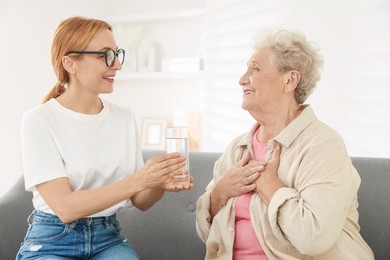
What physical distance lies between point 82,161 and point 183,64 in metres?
2.35

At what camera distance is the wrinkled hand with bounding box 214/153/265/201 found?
5.98ft

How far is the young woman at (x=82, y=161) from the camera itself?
5.85 feet

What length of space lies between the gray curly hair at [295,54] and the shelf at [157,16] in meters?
2.28

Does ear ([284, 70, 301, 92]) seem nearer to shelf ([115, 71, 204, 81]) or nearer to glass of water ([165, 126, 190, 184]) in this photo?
glass of water ([165, 126, 190, 184])

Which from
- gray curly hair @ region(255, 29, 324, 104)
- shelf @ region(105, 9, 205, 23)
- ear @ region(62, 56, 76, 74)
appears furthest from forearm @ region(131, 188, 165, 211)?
shelf @ region(105, 9, 205, 23)

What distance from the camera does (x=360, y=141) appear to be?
9.45ft

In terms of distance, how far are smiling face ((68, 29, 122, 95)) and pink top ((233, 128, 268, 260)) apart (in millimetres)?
650

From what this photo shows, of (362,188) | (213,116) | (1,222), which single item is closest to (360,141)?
(362,188)

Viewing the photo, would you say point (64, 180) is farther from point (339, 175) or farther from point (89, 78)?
point (339, 175)

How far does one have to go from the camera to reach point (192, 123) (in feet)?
13.4

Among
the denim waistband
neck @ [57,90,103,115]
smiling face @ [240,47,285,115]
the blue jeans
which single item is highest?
smiling face @ [240,47,285,115]

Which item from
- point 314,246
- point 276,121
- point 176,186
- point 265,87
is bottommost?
point 314,246

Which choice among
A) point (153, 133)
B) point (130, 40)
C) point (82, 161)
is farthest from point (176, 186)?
point (130, 40)

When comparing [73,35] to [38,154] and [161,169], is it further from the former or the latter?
[161,169]
